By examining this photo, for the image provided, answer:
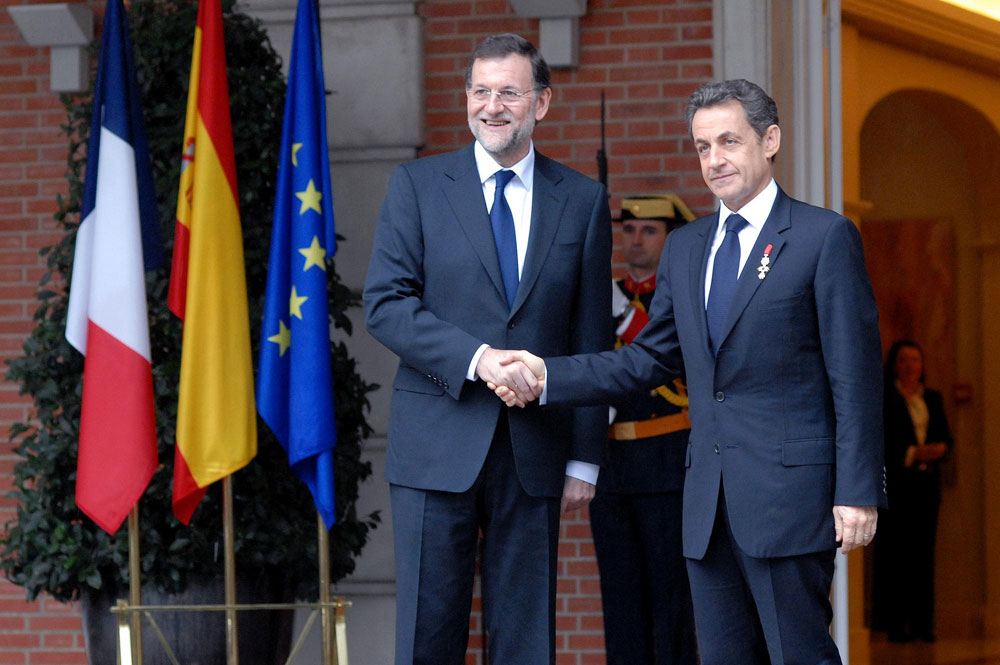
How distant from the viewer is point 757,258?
8.61 ft

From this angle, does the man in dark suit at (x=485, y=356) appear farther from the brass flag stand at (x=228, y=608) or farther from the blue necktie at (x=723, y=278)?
the brass flag stand at (x=228, y=608)

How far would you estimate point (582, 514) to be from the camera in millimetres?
4668

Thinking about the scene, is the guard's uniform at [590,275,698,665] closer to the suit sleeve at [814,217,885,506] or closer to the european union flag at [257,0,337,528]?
the european union flag at [257,0,337,528]

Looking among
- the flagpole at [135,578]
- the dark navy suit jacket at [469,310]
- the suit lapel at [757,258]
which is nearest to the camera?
the suit lapel at [757,258]

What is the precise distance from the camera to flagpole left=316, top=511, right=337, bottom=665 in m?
3.86

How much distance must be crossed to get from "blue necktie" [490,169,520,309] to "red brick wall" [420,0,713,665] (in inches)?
73.2

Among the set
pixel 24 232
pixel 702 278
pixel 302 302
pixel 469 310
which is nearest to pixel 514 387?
pixel 469 310

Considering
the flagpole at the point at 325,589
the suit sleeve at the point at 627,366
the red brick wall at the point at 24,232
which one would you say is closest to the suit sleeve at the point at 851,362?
the suit sleeve at the point at 627,366

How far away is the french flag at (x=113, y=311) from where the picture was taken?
3.76 m

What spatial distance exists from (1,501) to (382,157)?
75.4 inches

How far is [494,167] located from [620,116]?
6.38 feet

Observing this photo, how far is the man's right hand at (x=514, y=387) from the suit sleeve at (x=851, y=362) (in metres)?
0.56

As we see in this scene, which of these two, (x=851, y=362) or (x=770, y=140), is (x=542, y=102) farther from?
(x=851, y=362)

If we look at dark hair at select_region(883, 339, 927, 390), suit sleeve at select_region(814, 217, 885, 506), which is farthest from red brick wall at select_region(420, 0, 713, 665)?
dark hair at select_region(883, 339, 927, 390)
